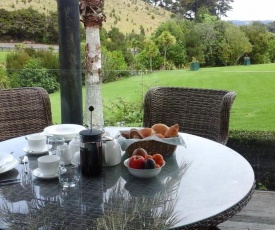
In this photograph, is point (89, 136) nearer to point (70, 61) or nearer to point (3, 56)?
point (70, 61)

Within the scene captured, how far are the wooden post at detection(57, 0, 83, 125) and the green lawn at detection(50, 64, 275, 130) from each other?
1.01ft

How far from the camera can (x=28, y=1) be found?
4.32 metres

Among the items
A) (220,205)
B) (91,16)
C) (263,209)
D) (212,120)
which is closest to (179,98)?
(212,120)

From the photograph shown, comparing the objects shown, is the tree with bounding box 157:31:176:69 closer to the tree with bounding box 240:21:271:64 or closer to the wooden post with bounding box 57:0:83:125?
the tree with bounding box 240:21:271:64

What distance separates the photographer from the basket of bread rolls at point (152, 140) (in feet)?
5.08

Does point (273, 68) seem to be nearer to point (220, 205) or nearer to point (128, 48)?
point (128, 48)

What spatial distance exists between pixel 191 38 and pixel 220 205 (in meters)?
3.17

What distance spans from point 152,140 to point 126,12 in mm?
3327

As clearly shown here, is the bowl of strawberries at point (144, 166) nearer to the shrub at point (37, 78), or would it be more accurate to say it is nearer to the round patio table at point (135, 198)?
the round patio table at point (135, 198)

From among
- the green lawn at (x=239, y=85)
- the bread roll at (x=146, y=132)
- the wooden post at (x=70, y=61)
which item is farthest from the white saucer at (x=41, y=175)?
the green lawn at (x=239, y=85)

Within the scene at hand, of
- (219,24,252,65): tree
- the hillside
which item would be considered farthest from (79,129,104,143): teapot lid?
the hillside

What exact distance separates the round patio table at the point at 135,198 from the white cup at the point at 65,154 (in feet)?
0.39

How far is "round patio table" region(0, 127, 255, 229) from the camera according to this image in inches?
42.3

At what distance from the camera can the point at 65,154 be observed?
1.54 metres
